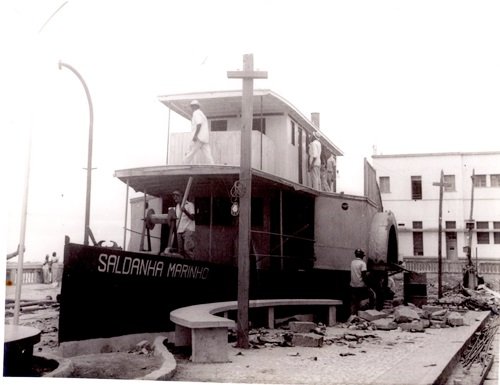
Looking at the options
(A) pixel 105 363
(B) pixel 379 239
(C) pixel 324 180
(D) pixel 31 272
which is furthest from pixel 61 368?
(C) pixel 324 180

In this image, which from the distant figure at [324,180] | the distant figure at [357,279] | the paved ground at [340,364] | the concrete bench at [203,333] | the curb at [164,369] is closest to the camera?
the curb at [164,369]

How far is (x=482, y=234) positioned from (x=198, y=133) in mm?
3495

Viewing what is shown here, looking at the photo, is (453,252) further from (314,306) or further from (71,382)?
(71,382)

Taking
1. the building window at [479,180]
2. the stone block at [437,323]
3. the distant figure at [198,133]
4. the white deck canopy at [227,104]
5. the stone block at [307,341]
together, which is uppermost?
the white deck canopy at [227,104]

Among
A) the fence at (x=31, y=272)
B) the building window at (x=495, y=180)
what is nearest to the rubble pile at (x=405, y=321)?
the building window at (x=495, y=180)

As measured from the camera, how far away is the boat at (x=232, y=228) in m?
5.32

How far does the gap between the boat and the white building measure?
41cm

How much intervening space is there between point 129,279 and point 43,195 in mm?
1306

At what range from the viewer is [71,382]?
416cm

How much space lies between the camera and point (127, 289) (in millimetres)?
5168

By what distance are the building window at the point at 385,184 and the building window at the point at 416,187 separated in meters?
0.42

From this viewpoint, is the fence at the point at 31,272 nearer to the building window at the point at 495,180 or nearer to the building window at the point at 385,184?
the building window at the point at 495,180

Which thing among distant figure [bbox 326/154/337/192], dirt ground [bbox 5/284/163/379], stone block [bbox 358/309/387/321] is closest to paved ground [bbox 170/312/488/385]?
dirt ground [bbox 5/284/163/379]

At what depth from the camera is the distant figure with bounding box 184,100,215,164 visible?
269 inches
